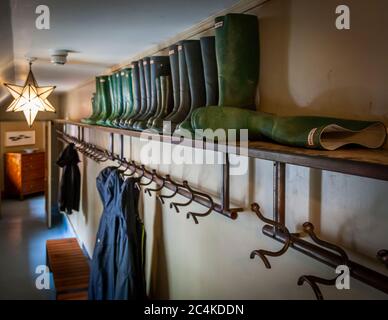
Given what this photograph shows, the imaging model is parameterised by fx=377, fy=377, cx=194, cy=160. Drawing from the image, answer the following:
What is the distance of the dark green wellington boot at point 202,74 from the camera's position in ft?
3.54

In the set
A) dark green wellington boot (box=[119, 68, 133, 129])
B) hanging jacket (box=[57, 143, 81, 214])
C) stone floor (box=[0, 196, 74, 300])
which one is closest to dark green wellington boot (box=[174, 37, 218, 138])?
dark green wellington boot (box=[119, 68, 133, 129])

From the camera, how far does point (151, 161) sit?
1842 millimetres

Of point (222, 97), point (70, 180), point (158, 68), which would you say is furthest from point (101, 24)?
point (70, 180)

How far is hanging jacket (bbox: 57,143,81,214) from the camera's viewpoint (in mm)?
3858

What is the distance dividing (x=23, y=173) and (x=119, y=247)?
572 cm

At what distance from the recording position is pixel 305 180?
2.80 ft

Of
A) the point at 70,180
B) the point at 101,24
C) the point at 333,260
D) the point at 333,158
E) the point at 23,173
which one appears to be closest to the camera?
the point at 333,158

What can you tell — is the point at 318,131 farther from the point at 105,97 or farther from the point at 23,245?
the point at 23,245

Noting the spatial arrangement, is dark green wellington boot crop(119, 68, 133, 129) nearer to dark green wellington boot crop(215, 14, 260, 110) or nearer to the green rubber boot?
the green rubber boot

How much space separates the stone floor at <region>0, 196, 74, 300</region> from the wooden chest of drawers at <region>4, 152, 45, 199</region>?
1.41ft

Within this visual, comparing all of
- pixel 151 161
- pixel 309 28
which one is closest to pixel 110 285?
pixel 151 161

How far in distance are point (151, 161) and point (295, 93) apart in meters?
1.07
